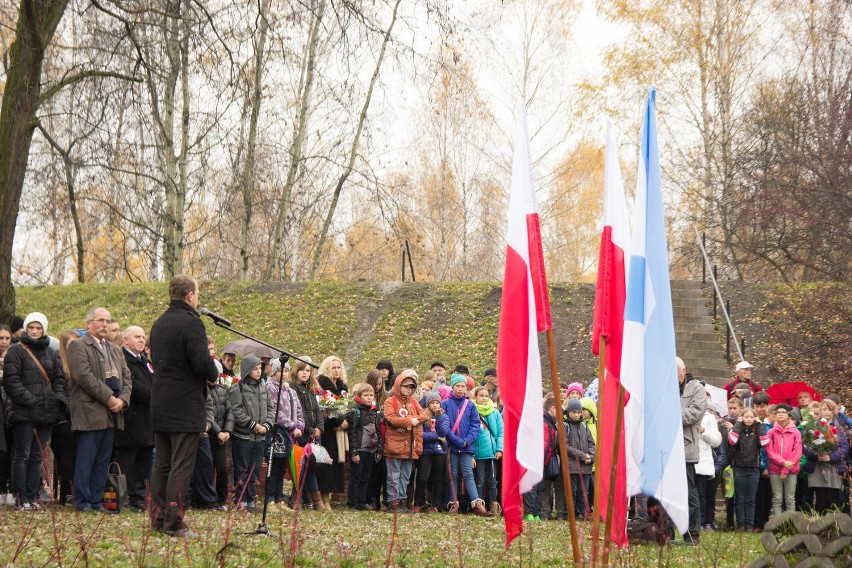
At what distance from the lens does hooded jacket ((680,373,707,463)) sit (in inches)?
464

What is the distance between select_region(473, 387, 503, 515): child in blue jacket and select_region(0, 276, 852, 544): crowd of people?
2 cm

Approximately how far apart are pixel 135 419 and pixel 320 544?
3.29 m

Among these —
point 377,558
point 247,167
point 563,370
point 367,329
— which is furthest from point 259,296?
point 377,558

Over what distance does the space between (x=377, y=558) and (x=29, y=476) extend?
4.36 m

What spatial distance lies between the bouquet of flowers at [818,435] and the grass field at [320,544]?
2672 millimetres

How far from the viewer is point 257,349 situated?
14.0 m

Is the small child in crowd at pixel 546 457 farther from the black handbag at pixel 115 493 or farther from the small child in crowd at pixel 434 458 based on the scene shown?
the black handbag at pixel 115 493

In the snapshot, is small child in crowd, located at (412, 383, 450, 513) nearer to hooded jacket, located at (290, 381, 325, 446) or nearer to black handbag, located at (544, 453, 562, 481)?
black handbag, located at (544, 453, 562, 481)

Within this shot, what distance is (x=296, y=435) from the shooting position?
503 inches

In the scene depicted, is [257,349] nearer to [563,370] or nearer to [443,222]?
[563,370]

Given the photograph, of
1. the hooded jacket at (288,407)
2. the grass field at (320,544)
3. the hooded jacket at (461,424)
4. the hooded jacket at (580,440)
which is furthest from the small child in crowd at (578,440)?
the hooded jacket at (288,407)

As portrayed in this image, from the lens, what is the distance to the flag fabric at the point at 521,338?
19.0 ft

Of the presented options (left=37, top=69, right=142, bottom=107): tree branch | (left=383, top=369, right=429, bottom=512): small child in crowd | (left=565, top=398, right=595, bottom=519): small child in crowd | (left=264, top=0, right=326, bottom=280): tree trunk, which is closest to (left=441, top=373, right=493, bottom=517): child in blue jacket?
(left=383, top=369, right=429, bottom=512): small child in crowd

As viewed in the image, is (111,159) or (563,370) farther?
(563,370)
